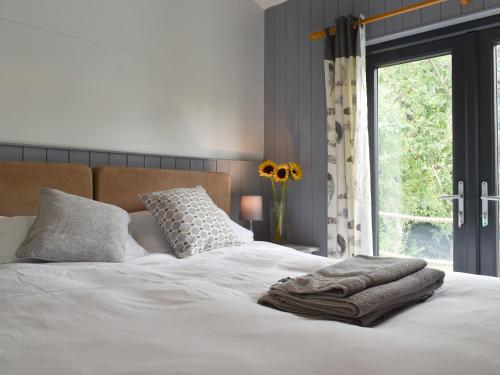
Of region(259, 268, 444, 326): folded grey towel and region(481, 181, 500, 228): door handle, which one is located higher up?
region(481, 181, 500, 228): door handle

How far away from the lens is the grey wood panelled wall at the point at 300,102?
3457 mm

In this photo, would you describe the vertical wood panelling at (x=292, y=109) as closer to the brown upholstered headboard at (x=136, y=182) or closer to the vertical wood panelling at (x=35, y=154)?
the brown upholstered headboard at (x=136, y=182)

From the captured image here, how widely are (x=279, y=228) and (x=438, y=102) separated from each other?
1.53 metres

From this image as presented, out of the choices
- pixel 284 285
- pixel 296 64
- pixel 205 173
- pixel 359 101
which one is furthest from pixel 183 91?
pixel 284 285

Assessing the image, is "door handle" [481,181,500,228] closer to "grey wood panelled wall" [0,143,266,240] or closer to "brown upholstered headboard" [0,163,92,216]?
"grey wood panelled wall" [0,143,266,240]

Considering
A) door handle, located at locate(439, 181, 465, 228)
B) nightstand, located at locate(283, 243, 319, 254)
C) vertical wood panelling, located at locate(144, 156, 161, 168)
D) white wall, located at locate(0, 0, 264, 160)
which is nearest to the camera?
white wall, located at locate(0, 0, 264, 160)

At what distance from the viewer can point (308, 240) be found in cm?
355

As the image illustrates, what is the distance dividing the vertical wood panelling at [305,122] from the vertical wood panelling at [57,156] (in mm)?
1852

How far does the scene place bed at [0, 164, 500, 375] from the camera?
32.4 inches

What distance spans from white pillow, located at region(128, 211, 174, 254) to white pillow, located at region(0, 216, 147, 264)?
0.14 metres

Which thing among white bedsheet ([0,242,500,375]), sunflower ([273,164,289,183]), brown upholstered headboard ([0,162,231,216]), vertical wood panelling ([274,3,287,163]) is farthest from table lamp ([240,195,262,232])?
white bedsheet ([0,242,500,375])

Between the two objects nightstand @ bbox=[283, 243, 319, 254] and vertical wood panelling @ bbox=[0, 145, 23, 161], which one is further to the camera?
nightstand @ bbox=[283, 243, 319, 254]

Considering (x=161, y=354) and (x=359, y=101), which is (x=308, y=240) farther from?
(x=161, y=354)

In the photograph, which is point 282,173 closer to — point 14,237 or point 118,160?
point 118,160
